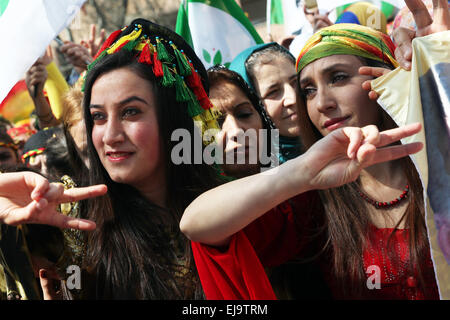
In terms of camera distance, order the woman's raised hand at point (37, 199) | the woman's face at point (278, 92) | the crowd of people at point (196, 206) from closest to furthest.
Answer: the woman's raised hand at point (37, 199), the crowd of people at point (196, 206), the woman's face at point (278, 92)

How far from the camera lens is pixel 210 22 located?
3.68 metres

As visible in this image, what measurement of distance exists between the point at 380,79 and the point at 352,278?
83cm

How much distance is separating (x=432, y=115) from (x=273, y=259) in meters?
0.85

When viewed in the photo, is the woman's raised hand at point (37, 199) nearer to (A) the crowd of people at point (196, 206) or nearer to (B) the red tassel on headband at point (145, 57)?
(A) the crowd of people at point (196, 206)

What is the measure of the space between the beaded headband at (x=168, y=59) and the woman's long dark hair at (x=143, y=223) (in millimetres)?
37

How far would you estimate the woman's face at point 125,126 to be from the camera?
2.16 metres

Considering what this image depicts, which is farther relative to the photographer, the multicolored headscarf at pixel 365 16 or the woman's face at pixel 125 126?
the multicolored headscarf at pixel 365 16

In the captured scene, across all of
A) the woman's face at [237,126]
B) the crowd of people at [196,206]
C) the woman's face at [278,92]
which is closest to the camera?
the crowd of people at [196,206]

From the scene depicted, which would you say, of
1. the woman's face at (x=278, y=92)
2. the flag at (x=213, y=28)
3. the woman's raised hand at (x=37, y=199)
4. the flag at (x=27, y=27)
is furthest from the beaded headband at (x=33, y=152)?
the woman's raised hand at (x=37, y=199)

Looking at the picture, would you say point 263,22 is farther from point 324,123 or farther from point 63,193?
point 63,193

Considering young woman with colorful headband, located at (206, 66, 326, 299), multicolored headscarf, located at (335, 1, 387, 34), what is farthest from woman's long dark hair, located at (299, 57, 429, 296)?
multicolored headscarf, located at (335, 1, 387, 34)

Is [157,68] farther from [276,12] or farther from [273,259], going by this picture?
[276,12]

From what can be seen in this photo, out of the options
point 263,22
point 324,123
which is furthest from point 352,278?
point 263,22

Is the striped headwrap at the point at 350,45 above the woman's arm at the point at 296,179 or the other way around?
above
